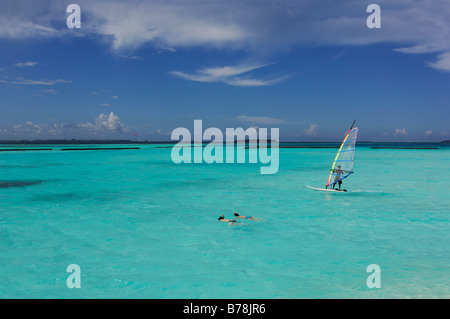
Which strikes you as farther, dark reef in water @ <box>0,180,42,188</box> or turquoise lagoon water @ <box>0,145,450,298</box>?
dark reef in water @ <box>0,180,42,188</box>

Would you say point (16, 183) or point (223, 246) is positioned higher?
point (16, 183)

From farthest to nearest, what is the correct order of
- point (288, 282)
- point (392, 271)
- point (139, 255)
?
1. point (139, 255)
2. point (392, 271)
3. point (288, 282)

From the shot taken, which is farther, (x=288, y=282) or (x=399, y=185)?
(x=399, y=185)

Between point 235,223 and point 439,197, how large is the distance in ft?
56.5

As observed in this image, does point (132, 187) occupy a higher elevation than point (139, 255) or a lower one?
higher

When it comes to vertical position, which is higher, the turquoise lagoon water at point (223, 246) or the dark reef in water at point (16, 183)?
the dark reef in water at point (16, 183)

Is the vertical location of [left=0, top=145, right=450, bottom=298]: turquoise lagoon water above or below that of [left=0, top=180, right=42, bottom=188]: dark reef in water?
below

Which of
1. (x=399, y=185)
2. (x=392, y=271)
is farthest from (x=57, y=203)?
(x=399, y=185)

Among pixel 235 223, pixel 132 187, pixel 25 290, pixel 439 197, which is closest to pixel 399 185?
pixel 439 197

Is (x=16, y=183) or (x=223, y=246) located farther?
(x=16, y=183)

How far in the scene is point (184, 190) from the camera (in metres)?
28.3

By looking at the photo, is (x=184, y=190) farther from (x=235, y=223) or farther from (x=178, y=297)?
(x=178, y=297)

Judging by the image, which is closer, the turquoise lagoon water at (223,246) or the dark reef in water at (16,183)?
the turquoise lagoon water at (223,246)
